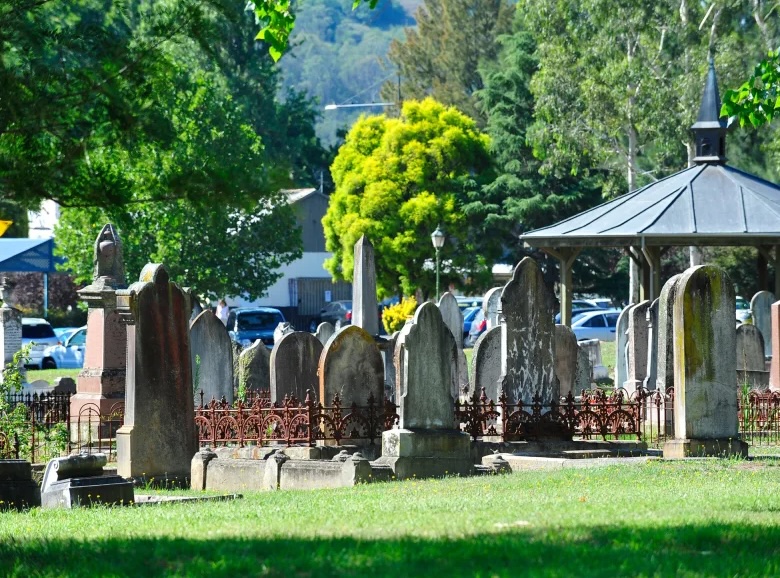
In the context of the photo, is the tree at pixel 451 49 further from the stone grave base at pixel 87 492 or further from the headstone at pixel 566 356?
the stone grave base at pixel 87 492

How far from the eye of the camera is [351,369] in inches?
701

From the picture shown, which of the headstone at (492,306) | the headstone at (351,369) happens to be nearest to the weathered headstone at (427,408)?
the headstone at (351,369)

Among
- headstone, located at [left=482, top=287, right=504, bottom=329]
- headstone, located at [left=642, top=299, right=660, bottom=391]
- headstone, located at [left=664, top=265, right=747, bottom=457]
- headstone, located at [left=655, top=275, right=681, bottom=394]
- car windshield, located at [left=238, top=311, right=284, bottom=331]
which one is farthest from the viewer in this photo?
car windshield, located at [left=238, top=311, right=284, bottom=331]

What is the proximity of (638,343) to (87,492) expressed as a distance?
13383 mm

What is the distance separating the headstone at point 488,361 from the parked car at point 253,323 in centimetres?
2456

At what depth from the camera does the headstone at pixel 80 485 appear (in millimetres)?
12922

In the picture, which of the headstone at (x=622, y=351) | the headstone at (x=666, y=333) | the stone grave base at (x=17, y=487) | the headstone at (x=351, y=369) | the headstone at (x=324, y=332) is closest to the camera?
the stone grave base at (x=17, y=487)

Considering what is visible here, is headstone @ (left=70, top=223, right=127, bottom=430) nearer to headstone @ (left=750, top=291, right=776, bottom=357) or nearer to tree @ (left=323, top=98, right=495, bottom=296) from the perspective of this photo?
headstone @ (left=750, top=291, right=776, bottom=357)

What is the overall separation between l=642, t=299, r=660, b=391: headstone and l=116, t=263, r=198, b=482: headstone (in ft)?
29.6

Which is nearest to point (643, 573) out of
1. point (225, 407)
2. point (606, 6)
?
point (225, 407)

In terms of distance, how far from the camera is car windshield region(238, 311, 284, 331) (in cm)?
4675

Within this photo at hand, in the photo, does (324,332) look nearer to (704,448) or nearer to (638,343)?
(638,343)

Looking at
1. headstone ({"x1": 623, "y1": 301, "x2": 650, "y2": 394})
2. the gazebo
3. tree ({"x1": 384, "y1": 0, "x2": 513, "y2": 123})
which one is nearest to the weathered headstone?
headstone ({"x1": 623, "y1": 301, "x2": 650, "y2": 394})

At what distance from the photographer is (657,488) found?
484 inches
